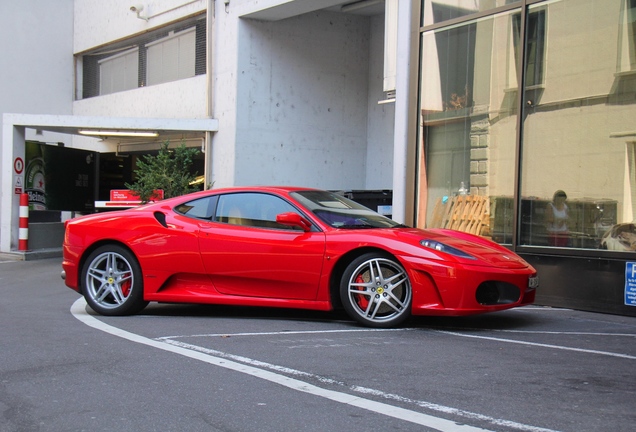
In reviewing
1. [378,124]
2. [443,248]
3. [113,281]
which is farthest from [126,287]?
[378,124]

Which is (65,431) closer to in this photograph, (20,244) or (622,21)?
(622,21)

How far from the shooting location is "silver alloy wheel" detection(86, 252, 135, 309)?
7502 mm

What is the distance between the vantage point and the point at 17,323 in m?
7.06

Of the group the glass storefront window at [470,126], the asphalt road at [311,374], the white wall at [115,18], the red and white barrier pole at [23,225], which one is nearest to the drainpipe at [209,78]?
the white wall at [115,18]

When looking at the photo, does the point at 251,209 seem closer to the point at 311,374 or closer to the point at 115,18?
the point at 311,374

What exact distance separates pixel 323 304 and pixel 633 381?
2811 millimetres

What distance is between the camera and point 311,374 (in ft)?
15.3

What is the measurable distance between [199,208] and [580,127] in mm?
4576

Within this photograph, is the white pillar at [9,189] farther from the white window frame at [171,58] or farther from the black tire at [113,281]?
the black tire at [113,281]

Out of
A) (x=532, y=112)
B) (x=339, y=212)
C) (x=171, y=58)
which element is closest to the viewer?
(x=339, y=212)

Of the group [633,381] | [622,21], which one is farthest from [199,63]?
[633,381]

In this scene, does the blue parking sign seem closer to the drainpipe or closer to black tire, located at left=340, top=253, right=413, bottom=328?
black tire, located at left=340, top=253, right=413, bottom=328

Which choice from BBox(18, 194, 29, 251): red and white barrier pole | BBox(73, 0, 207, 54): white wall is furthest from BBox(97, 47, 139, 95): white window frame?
BBox(18, 194, 29, 251): red and white barrier pole

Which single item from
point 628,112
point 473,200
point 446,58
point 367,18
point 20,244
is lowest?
point 20,244
